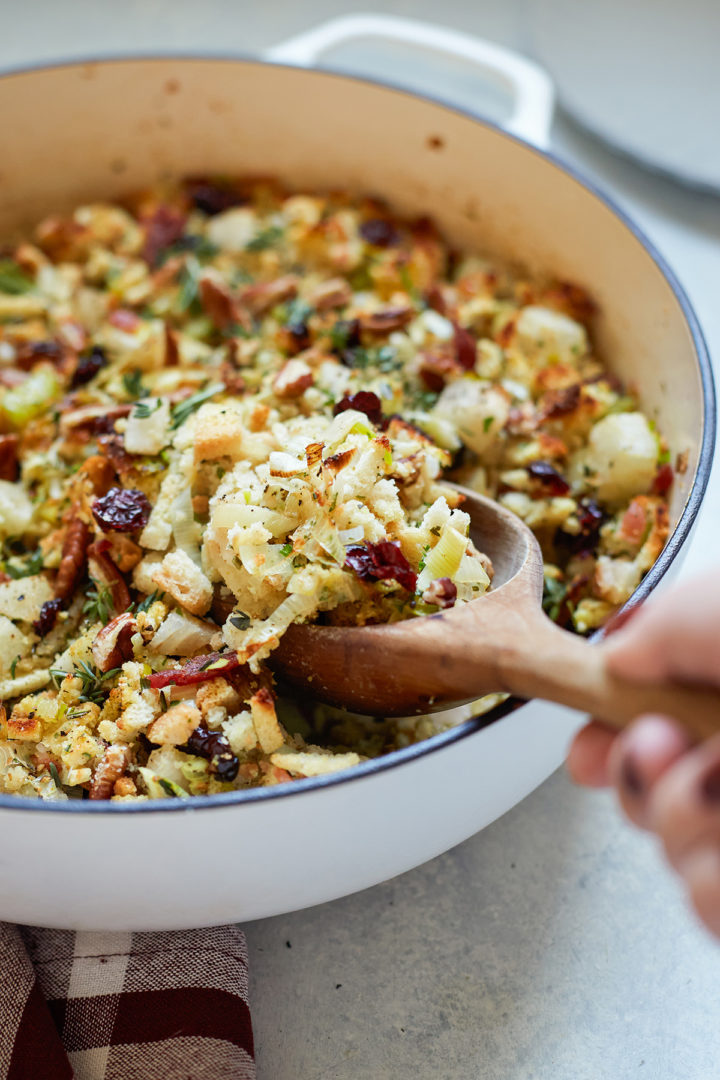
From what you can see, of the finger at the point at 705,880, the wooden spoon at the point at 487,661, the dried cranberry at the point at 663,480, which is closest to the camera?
the finger at the point at 705,880

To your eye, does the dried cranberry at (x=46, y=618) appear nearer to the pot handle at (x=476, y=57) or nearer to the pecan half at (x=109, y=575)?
the pecan half at (x=109, y=575)

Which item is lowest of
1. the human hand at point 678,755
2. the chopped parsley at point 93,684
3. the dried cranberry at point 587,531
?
the chopped parsley at point 93,684

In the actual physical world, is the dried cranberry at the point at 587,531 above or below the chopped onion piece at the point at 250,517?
below

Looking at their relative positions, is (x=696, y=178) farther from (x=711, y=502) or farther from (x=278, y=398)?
(x=278, y=398)

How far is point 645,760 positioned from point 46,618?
85cm

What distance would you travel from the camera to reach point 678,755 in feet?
2.21

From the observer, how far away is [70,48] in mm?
2318

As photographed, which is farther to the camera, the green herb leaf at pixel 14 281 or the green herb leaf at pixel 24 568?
the green herb leaf at pixel 14 281

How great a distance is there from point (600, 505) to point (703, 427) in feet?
0.86

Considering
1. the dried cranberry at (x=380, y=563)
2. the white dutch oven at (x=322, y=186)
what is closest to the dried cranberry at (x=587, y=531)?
the white dutch oven at (x=322, y=186)

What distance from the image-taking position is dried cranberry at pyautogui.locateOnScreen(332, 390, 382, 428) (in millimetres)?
1290

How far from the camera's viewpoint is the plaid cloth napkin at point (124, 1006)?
1034 millimetres

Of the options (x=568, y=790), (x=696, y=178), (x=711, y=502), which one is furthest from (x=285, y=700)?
(x=696, y=178)

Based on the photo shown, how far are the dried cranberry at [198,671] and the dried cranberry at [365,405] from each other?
1.26 ft
